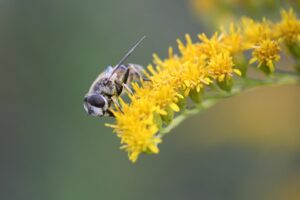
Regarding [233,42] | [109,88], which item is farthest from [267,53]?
[109,88]

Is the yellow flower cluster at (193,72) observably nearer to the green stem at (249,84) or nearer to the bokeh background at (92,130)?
the green stem at (249,84)

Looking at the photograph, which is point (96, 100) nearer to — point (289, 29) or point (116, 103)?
point (116, 103)

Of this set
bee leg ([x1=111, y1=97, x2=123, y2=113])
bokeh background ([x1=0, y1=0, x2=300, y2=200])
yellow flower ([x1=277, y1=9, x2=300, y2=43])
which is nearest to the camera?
bee leg ([x1=111, y1=97, x2=123, y2=113])

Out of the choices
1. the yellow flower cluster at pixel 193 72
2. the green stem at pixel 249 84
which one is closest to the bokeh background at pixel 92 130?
the green stem at pixel 249 84

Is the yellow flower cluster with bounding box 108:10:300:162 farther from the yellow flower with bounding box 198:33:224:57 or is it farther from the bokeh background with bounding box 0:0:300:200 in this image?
the bokeh background with bounding box 0:0:300:200

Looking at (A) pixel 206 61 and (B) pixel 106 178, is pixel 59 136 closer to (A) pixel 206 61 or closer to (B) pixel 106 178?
(B) pixel 106 178

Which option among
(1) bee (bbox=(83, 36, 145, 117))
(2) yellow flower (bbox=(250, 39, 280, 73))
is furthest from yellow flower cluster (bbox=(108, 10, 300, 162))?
(1) bee (bbox=(83, 36, 145, 117))

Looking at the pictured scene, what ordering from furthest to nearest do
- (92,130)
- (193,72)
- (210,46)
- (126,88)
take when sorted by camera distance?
(92,130)
(126,88)
(210,46)
(193,72)

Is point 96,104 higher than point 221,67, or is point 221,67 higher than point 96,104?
→ point 96,104
